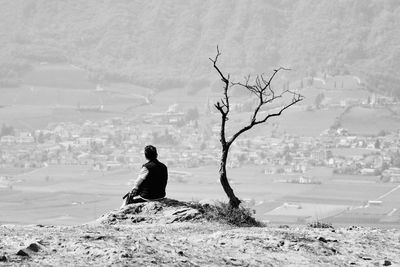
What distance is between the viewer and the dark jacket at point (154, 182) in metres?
15.9

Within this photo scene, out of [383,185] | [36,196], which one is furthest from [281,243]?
[383,185]

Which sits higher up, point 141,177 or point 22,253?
point 141,177

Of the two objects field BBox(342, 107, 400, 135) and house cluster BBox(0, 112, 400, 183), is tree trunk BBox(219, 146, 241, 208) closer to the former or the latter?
house cluster BBox(0, 112, 400, 183)

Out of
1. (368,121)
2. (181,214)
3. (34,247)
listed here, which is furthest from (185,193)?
(34,247)

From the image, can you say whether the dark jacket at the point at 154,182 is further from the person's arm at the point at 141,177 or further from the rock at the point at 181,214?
the rock at the point at 181,214

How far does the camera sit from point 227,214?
15.5 m

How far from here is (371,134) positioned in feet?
483

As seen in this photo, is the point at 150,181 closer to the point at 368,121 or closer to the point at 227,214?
the point at 227,214

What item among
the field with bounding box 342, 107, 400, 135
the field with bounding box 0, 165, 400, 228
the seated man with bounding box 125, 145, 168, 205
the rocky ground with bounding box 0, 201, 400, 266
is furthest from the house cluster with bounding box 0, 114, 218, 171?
the rocky ground with bounding box 0, 201, 400, 266

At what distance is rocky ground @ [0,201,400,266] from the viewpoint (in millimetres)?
11328

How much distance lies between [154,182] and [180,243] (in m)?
3.40

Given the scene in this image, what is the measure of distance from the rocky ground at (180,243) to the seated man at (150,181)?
349 mm

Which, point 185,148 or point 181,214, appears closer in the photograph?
point 181,214

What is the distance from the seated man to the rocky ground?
349 mm
